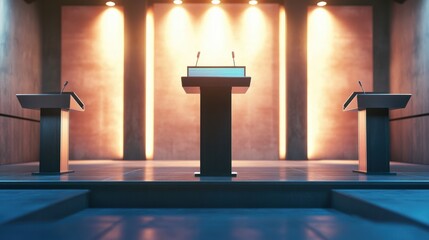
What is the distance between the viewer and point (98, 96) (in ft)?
32.2

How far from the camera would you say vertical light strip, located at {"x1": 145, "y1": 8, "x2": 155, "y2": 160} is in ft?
31.9

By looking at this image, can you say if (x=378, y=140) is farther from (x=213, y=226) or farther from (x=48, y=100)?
(x=48, y=100)

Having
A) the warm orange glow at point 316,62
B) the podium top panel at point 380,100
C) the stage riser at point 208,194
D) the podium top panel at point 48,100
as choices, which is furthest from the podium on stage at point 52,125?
the warm orange glow at point 316,62

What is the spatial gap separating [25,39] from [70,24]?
1.22 m

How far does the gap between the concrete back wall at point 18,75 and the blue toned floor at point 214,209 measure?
428cm

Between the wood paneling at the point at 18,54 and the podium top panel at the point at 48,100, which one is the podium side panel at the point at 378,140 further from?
the wood paneling at the point at 18,54

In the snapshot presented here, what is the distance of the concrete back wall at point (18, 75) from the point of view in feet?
26.1

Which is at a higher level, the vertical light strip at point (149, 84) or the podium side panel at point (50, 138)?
the vertical light strip at point (149, 84)

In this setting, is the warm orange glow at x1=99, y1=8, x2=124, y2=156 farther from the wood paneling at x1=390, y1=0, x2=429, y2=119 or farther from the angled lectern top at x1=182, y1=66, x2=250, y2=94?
the wood paneling at x1=390, y1=0, x2=429, y2=119

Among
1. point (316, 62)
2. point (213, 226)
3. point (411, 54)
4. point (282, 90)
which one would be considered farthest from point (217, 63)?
point (213, 226)

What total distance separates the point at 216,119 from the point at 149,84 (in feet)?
17.1

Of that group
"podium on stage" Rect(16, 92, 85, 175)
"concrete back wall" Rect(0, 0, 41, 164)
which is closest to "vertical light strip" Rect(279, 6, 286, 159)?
"concrete back wall" Rect(0, 0, 41, 164)

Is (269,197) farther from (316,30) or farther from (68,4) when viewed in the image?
(68,4)

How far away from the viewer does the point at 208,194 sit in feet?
13.1
